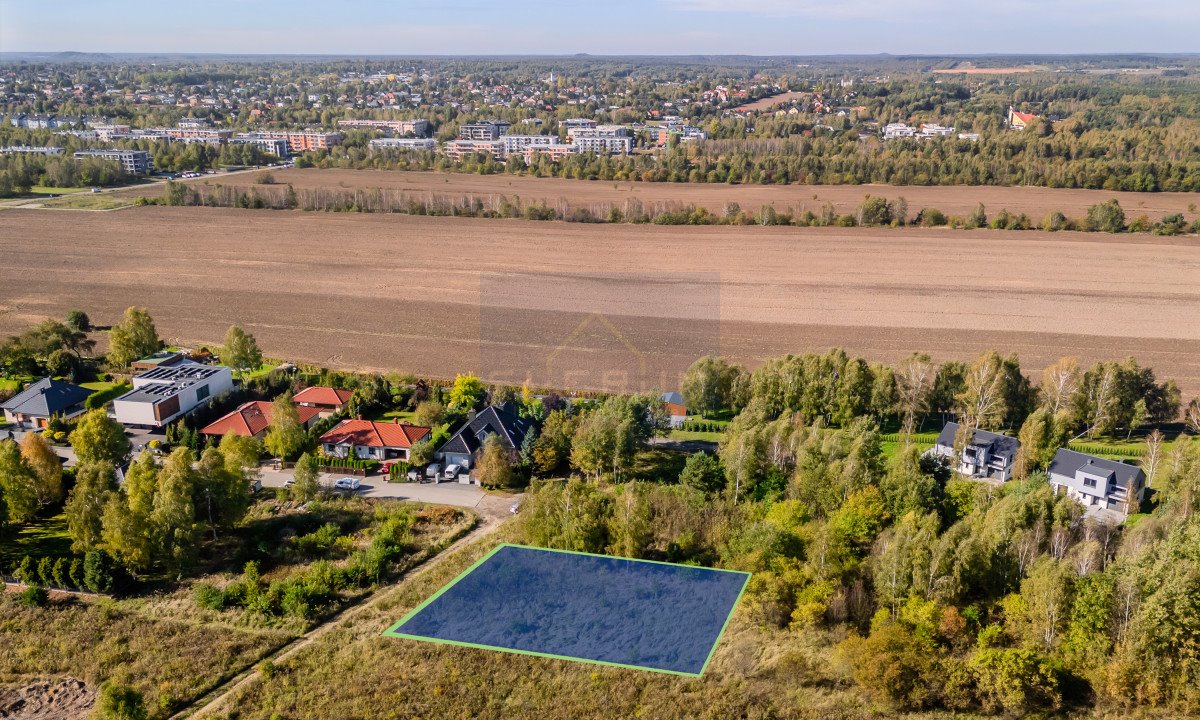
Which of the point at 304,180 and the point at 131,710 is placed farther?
the point at 304,180

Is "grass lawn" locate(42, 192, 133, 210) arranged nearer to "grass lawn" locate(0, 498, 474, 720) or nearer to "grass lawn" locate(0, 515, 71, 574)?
"grass lawn" locate(0, 515, 71, 574)

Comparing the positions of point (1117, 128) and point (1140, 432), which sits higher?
point (1117, 128)

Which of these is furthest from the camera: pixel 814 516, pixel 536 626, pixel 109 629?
pixel 814 516

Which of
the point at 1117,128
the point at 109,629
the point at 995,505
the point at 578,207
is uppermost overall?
the point at 1117,128

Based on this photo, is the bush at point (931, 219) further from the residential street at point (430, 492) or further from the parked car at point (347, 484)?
the parked car at point (347, 484)

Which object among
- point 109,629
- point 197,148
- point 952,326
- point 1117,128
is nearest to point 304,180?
point 197,148

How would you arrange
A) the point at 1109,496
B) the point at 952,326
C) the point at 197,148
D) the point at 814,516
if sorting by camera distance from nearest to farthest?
1. the point at 814,516
2. the point at 1109,496
3. the point at 952,326
4. the point at 197,148

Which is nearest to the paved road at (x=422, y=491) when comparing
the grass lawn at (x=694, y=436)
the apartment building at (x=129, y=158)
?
the grass lawn at (x=694, y=436)

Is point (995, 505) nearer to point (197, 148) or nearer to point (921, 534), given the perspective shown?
point (921, 534)

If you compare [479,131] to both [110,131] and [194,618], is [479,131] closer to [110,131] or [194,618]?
[110,131]
